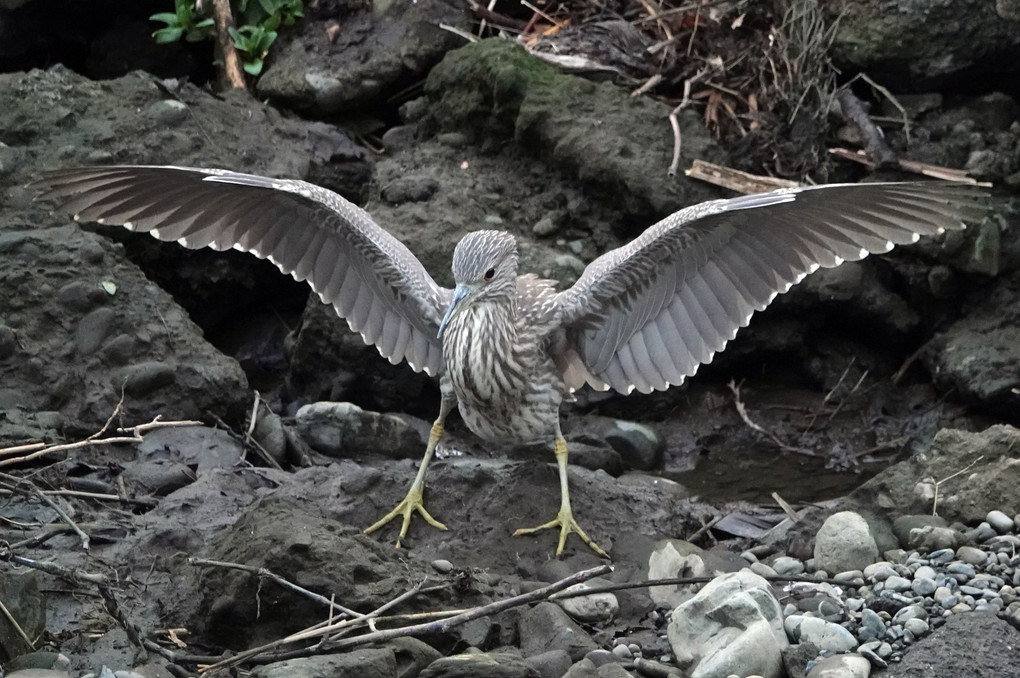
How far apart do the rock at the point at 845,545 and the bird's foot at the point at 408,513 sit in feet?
5.01

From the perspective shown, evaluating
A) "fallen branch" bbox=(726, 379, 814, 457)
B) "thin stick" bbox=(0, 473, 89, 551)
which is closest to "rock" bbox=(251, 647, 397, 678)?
"thin stick" bbox=(0, 473, 89, 551)

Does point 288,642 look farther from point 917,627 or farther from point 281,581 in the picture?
point 917,627

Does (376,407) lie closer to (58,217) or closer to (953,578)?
(58,217)

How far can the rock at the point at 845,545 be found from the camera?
4855mm

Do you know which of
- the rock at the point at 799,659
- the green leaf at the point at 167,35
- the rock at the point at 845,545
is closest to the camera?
the rock at the point at 799,659

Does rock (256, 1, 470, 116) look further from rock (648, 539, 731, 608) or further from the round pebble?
the round pebble

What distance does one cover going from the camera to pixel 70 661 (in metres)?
3.98

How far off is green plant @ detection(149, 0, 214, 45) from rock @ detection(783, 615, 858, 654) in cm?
594

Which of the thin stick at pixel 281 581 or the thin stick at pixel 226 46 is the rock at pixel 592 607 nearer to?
the thin stick at pixel 281 581

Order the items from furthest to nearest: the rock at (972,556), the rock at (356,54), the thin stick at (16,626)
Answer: the rock at (356,54), the rock at (972,556), the thin stick at (16,626)

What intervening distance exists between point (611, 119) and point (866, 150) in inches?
58.3

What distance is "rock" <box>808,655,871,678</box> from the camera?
13.2 ft

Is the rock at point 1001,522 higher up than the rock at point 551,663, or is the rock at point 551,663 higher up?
the rock at point 1001,522

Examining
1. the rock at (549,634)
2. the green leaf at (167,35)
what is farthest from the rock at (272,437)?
the green leaf at (167,35)
